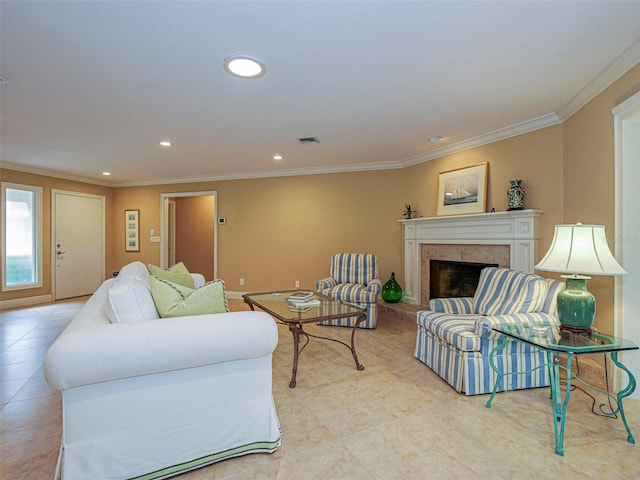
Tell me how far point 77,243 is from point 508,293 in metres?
7.13

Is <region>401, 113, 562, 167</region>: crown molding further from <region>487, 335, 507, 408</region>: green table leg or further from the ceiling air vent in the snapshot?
<region>487, 335, 507, 408</region>: green table leg

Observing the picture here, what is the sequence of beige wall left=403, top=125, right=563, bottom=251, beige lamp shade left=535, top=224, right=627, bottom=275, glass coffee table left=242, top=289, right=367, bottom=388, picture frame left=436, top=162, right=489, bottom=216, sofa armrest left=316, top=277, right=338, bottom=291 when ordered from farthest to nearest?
sofa armrest left=316, top=277, right=338, bottom=291
picture frame left=436, top=162, right=489, bottom=216
beige wall left=403, top=125, right=563, bottom=251
glass coffee table left=242, top=289, right=367, bottom=388
beige lamp shade left=535, top=224, right=627, bottom=275

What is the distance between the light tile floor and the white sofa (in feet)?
0.53

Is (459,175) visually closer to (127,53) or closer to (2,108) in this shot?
(127,53)

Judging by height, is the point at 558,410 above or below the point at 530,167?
below

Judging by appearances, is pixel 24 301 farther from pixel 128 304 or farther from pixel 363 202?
pixel 363 202

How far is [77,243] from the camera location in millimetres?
6375

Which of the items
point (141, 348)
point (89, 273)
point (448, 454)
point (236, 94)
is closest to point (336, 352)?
point (448, 454)

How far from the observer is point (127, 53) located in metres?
2.16

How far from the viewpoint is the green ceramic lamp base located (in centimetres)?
214

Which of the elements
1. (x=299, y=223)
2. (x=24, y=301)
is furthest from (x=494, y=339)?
(x=24, y=301)

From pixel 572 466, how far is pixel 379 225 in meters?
3.91

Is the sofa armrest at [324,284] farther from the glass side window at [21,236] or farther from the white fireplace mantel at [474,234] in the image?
the glass side window at [21,236]

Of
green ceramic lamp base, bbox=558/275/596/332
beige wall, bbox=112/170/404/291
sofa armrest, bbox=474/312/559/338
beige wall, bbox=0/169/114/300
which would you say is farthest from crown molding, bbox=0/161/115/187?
green ceramic lamp base, bbox=558/275/596/332
